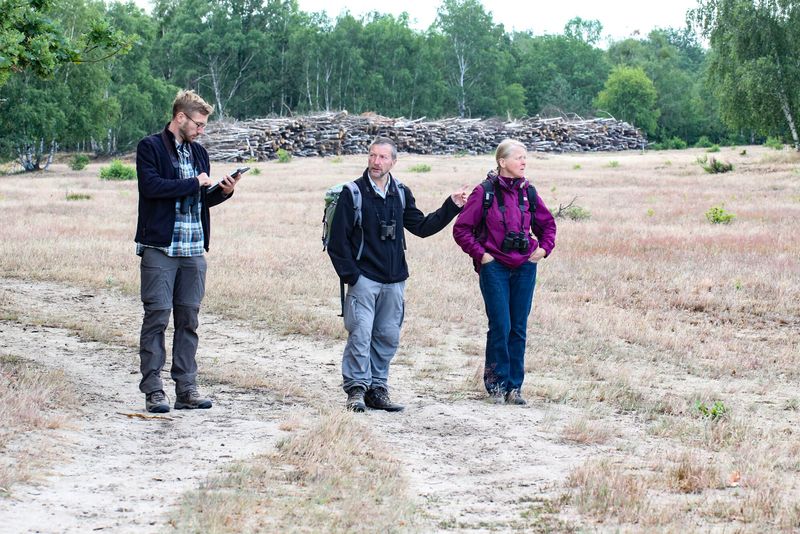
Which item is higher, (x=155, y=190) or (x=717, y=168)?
(x=155, y=190)

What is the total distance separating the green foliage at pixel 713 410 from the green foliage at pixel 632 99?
2890 inches

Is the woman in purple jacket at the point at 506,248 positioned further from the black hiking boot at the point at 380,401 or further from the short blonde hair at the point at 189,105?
the short blonde hair at the point at 189,105

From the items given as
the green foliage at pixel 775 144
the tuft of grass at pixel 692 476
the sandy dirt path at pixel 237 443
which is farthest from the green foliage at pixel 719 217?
the green foliage at pixel 775 144

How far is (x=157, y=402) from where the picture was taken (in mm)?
7039

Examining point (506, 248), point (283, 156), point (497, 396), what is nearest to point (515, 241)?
point (506, 248)

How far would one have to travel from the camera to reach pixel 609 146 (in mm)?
65625

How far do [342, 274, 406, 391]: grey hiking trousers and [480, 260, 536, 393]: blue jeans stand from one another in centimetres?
69

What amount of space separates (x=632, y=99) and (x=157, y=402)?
75.3m

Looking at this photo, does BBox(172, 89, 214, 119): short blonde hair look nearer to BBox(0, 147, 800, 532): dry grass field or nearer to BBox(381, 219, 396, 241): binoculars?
BBox(381, 219, 396, 241): binoculars

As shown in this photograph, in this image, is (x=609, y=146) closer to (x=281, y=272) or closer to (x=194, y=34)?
(x=194, y=34)

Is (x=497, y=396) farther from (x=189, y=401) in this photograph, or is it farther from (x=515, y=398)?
(x=189, y=401)

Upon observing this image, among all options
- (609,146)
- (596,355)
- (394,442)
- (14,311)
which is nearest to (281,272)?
(14,311)

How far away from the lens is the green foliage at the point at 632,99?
257 ft

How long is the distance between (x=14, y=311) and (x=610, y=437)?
731cm
